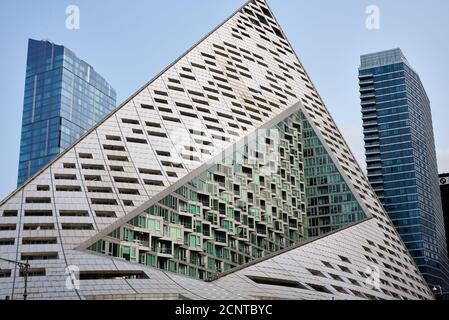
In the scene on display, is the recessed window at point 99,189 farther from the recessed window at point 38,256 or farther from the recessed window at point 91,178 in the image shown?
the recessed window at point 38,256

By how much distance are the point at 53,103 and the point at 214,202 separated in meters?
105

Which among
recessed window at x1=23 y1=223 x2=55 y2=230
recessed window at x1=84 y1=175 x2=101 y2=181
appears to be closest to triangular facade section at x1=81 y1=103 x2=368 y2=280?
recessed window at x1=23 y1=223 x2=55 y2=230

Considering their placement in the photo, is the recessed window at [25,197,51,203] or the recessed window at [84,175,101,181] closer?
the recessed window at [25,197,51,203]

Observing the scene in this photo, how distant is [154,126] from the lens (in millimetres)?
46438

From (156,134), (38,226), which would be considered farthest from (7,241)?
(156,134)

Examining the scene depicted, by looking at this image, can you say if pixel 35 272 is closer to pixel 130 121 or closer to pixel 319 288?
pixel 130 121

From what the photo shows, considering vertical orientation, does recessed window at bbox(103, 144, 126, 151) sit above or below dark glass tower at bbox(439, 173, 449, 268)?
below

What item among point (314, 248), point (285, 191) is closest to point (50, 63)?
point (285, 191)

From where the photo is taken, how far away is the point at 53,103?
14362cm

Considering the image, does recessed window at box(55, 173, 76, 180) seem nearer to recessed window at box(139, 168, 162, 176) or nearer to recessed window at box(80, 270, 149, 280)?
recessed window at box(139, 168, 162, 176)

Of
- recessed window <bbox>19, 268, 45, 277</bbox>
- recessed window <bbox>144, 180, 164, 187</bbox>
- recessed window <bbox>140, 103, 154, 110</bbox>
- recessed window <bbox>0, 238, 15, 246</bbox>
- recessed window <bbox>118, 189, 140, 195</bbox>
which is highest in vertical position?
recessed window <bbox>140, 103, 154, 110</bbox>

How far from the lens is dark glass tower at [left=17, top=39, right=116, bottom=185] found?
459 feet

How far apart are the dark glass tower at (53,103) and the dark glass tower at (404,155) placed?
6621 cm

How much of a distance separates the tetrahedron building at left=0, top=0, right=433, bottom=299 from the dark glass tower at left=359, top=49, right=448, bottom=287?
75.1 meters
